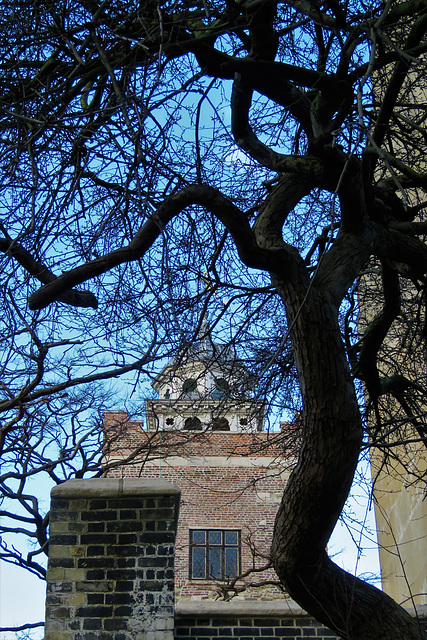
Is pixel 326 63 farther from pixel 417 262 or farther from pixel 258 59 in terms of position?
pixel 417 262

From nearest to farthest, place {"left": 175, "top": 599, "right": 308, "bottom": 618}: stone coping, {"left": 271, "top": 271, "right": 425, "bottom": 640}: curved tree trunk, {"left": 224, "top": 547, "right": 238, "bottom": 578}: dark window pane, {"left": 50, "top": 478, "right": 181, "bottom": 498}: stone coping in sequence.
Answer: {"left": 271, "top": 271, "right": 425, "bottom": 640}: curved tree trunk, {"left": 50, "top": 478, "right": 181, "bottom": 498}: stone coping, {"left": 175, "top": 599, "right": 308, "bottom": 618}: stone coping, {"left": 224, "top": 547, "right": 238, "bottom": 578}: dark window pane

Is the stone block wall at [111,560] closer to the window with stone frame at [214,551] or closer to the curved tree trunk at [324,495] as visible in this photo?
the curved tree trunk at [324,495]

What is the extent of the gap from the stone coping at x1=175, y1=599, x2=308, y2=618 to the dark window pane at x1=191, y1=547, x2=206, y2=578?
40.8ft

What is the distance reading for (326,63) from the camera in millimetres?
6172

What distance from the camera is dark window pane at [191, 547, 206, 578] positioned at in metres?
21.3

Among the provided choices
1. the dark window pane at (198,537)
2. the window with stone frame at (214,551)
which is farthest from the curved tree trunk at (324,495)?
the dark window pane at (198,537)

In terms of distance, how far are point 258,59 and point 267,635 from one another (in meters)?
6.50

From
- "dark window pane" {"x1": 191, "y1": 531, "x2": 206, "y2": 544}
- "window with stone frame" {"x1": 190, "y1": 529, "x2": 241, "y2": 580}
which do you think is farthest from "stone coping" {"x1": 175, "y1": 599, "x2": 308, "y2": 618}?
"dark window pane" {"x1": 191, "y1": 531, "x2": 206, "y2": 544}

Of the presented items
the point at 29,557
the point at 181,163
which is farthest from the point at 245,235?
the point at 29,557

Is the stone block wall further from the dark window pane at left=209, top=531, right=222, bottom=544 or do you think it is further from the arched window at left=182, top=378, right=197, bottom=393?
the dark window pane at left=209, top=531, right=222, bottom=544

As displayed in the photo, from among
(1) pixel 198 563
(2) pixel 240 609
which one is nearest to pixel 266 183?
(2) pixel 240 609

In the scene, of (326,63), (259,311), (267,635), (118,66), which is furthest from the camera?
(267,635)

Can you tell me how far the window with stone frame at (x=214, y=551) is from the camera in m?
21.4

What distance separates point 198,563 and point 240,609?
12872mm
